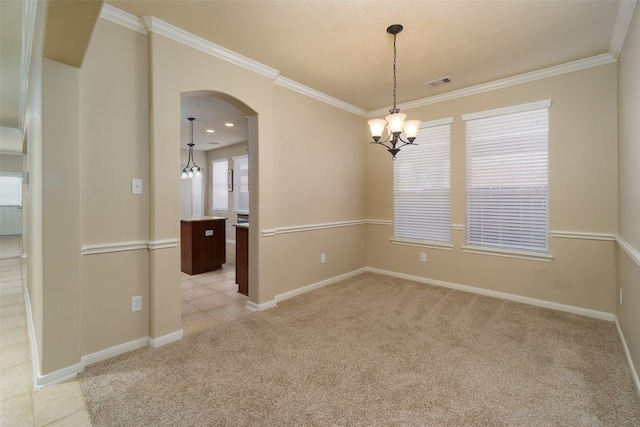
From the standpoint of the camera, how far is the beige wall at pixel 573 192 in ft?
10.2

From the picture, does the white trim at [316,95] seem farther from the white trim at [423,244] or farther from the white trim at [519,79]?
the white trim at [423,244]

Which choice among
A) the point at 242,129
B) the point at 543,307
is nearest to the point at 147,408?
the point at 543,307

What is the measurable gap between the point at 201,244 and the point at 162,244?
2543 millimetres

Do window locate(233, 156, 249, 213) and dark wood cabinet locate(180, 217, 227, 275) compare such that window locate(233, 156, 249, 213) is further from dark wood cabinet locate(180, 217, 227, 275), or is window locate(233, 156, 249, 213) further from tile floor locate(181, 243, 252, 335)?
tile floor locate(181, 243, 252, 335)

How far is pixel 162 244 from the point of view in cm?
260

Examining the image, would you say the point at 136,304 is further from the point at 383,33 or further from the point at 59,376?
the point at 383,33

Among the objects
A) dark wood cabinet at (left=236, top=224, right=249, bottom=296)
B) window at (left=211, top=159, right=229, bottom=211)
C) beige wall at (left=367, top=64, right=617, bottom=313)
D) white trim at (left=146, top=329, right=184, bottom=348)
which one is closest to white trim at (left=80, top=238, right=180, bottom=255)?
white trim at (left=146, top=329, right=184, bottom=348)

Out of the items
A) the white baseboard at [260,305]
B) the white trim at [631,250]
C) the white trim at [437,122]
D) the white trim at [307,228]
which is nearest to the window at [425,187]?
the white trim at [437,122]

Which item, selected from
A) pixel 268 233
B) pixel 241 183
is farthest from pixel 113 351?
pixel 241 183

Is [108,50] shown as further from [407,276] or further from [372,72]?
[407,276]

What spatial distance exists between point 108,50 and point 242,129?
4.19 metres

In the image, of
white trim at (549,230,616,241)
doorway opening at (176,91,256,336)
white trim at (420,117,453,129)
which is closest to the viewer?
white trim at (549,230,616,241)

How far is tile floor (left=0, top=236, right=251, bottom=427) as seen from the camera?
1.77 metres

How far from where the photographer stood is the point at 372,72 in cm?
352
